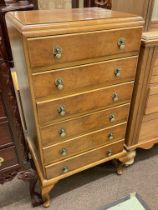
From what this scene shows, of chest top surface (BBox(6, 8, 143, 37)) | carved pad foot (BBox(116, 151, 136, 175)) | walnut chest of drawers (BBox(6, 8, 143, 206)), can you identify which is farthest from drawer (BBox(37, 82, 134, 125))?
carved pad foot (BBox(116, 151, 136, 175))

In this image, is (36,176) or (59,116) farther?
(36,176)

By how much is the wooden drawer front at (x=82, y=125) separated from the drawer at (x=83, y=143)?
36mm

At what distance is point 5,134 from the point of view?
38.4 inches

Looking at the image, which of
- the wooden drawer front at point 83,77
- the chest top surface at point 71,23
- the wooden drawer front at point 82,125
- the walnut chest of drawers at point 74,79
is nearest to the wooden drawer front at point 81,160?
the walnut chest of drawers at point 74,79

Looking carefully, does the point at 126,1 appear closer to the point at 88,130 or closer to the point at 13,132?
the point at 88,130

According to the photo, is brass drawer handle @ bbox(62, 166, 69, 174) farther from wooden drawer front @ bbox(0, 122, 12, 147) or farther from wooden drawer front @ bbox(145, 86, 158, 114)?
wooden drawer front @ bbox(145, 86, 158, 114)

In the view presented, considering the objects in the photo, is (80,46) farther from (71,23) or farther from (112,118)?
(112,118)

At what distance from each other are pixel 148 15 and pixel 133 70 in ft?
1.10

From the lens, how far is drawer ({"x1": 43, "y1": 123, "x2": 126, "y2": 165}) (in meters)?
1.12

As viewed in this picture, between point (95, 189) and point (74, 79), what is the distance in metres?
0.86

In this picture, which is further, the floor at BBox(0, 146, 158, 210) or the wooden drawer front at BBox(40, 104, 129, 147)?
the floor at BBox(0, 146, 158, 210)

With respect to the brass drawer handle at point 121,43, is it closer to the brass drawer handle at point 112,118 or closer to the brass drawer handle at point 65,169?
the brass drawer handle at point 112,118

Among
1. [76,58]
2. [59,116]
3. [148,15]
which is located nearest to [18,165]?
[59,116]

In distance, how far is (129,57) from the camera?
1.03m
